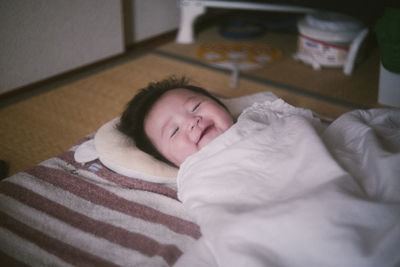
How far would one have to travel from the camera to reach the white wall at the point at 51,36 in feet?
4.70

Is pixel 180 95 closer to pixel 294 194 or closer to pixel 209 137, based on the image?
pixel 209 137

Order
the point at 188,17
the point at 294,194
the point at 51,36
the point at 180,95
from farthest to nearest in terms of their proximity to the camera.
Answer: the point at 188,17 < the point at 51,36 < the point at 180,95 < the point at 294,194

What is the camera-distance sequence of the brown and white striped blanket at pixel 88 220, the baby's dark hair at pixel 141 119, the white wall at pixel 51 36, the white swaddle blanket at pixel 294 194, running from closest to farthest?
the white swaddle blanket at pixel 294 194 → the brown and white striped blanket at pixel 88 220 → the baby's dark hair at pixel 141 119 → the white wall at pixel 51 36

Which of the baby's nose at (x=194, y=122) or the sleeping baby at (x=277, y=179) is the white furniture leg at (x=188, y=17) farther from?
the baby's nose at (x=194, y=122)

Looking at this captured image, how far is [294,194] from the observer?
660 millimetres

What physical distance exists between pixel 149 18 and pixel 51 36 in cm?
83

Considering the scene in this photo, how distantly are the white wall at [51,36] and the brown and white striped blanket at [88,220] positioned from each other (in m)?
0.75

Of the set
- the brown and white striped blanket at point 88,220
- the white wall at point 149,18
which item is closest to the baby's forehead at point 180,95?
the brown and white striped blanket at point 88,220

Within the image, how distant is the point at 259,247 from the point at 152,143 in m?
0.46

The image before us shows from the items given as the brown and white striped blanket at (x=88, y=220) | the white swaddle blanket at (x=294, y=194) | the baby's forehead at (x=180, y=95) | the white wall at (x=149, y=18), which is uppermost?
the white wall at (x=149, y=18)

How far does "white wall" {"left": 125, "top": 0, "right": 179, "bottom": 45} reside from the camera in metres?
2.12

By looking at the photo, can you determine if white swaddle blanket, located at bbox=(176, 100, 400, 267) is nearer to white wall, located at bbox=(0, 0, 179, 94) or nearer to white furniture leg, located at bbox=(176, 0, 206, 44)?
white wall, located at bbox=(0, 0, 179, 94)

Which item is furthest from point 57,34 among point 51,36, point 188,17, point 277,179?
point 277,179

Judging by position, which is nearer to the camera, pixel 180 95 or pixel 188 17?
pixel 180 95
